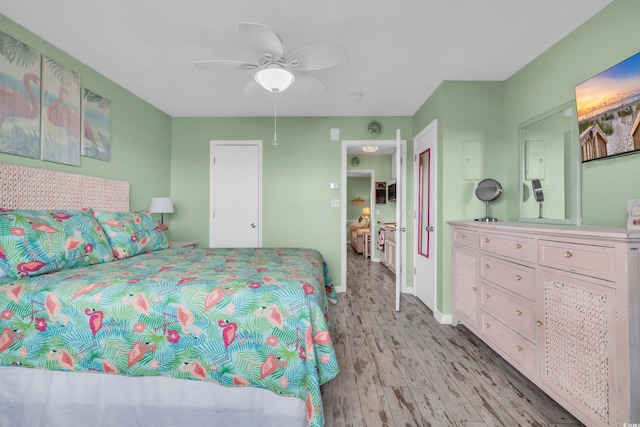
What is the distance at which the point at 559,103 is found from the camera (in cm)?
217

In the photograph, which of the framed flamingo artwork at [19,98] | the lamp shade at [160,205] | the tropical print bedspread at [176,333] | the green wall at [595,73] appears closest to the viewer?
the tropical print bedspread at [176,333]

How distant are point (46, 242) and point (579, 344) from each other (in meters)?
3.06

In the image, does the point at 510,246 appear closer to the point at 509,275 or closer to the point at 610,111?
the point at 509,275

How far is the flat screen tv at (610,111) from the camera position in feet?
5.21

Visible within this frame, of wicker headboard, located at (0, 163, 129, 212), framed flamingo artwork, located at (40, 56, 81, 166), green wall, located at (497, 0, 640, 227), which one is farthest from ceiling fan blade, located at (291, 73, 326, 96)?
wicker headboard, located at (0, 163, 129, 212)

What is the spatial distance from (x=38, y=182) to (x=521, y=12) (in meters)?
3.77

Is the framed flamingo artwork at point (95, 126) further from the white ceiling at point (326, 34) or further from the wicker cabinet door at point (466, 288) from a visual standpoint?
the wicker cabinet door at point (466, 288)

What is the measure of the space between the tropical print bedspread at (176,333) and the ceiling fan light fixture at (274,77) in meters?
1.49

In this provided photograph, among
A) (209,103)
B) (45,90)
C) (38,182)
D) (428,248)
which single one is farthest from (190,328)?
(209,103)

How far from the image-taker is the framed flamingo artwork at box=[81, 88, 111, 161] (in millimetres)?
2572

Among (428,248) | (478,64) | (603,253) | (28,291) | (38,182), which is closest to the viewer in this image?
(603,253)

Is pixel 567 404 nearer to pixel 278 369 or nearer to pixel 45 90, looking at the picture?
pixel 278 369

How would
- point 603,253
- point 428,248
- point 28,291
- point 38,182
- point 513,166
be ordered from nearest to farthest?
point 603,253 < point 28,291 < point 38,182 < point 513,166 < point 428,248

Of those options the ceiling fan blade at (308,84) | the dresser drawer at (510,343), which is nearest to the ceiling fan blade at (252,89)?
the ceiling fan blade at (308,84)
